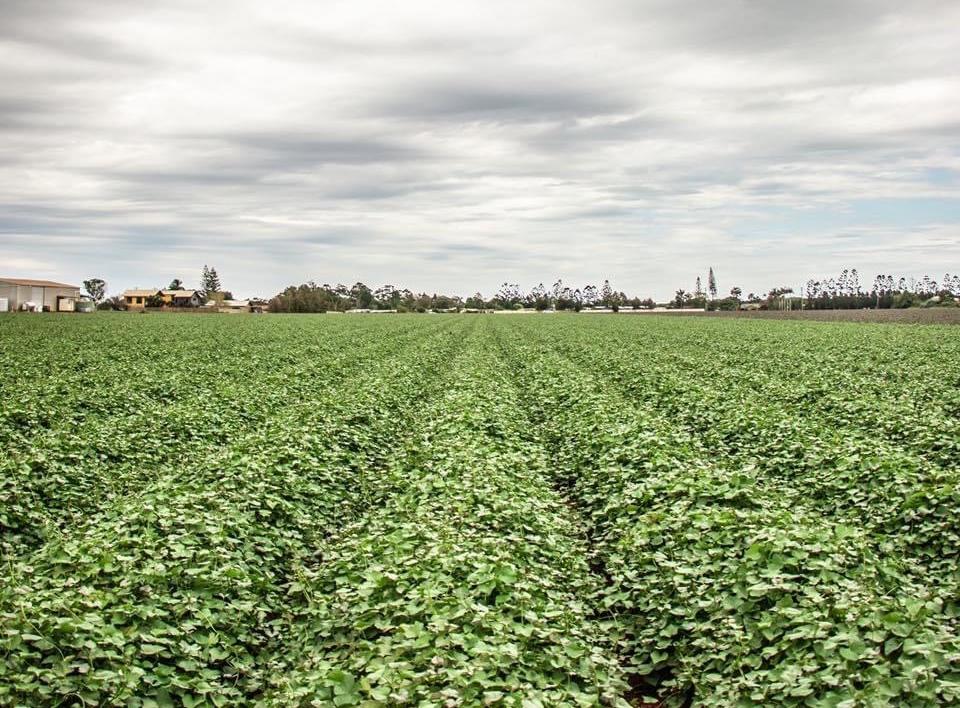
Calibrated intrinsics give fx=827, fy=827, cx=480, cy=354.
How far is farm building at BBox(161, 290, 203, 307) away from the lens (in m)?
176

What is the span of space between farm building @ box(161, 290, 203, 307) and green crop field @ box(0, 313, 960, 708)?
544ft

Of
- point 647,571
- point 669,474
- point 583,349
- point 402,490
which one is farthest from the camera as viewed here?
point 583,349

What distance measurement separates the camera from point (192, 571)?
316 inches

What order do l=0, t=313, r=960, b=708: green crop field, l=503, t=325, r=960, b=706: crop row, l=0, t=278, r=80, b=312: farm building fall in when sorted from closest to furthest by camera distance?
l=503, t=325, r=960, b=706: crop row, l=0, t=313, r=960, b=708: green crop field, l=0, t=278, r=80, b=312: farm building

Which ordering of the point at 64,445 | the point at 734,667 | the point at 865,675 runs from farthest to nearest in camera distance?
1. the point at 64,445
2. the point at 734,667
3. the point at 865,675

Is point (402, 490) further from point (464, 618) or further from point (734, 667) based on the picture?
point (734, 667)

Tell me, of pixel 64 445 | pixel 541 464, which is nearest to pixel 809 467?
pixel 541 464

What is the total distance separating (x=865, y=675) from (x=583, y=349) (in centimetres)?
3545

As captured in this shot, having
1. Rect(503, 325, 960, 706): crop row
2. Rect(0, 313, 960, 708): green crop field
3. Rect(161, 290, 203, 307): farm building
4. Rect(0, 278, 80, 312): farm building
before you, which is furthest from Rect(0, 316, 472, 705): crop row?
Rect(161, 290, 203, 307): farm building

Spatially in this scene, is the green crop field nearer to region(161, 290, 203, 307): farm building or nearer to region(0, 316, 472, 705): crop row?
region(0, 316, 472, 705): crop row

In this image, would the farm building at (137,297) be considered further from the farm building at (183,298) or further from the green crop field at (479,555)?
the green crop field at (479,555)

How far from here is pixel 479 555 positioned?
8250 millimetres

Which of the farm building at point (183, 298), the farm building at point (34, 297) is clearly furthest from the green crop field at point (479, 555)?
the farm building at point (183, 298)

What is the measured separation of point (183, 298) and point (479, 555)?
185 meters
